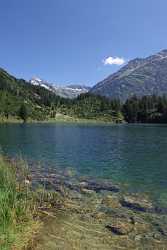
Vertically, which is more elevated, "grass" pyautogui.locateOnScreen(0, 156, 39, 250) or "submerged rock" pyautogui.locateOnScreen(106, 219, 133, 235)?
"grass" pyautogui.locateOnScreen(0, 156, 39, 250)

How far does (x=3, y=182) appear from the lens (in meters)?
17.2

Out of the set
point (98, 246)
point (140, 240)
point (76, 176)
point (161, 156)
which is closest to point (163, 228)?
point (140, 240)

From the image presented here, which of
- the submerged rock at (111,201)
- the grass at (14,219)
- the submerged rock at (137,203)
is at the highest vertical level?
the grass at (14,219)

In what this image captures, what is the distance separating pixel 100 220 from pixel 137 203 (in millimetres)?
5358

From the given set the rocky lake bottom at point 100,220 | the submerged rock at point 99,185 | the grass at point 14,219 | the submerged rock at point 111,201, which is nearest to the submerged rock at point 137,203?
the rocky lake bottom at point 100,220

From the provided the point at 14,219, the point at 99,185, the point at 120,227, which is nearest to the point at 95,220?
the point at 120,227

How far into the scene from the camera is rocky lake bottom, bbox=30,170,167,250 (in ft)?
46.5

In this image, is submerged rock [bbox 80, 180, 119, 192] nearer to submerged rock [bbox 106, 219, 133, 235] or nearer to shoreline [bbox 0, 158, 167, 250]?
shoreline [bbox 0, 158, 167, 250]

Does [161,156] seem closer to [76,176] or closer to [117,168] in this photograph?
[117,168]

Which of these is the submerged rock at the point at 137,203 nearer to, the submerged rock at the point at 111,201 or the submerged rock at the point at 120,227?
the submerged rock at the point at 111,201

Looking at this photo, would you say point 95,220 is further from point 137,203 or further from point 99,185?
point 99,185

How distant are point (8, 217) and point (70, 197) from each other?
9.26 meters

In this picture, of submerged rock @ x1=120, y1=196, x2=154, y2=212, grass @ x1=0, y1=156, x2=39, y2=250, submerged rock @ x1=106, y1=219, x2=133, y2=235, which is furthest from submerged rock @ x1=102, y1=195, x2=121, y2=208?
grass @ x1=0, y1=156, x2=39, y2=250

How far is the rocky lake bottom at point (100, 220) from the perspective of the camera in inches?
558
